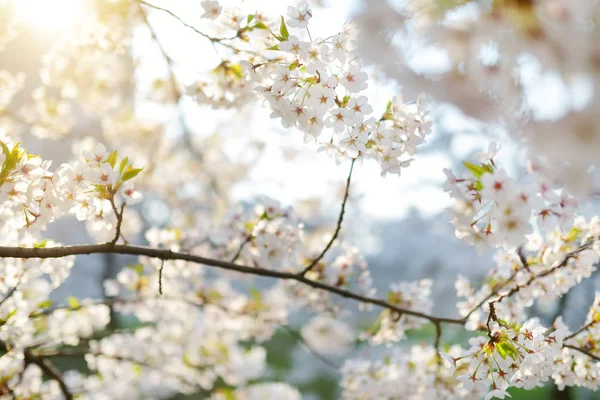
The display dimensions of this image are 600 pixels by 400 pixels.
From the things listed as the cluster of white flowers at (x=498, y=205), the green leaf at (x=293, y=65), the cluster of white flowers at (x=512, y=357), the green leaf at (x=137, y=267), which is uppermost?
the green leaf at (x=137, y=267)

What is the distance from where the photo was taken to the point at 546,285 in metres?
1.55

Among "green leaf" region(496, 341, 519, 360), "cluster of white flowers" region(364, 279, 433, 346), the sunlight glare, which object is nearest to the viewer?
"green leaf" region(496, 341, 519, 360)

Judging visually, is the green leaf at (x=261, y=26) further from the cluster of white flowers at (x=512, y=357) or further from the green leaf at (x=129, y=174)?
the cluster of white flowers at (x=512, y=357)

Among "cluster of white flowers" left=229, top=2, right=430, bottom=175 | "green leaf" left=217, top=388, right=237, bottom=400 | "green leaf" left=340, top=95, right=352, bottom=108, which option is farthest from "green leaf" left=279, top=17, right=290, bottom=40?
"green leaf" left=217, top=388, right=237, bottom=400

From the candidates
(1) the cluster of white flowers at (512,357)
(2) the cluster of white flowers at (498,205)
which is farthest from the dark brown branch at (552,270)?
(2) the cluster of white flowers at (498,205)

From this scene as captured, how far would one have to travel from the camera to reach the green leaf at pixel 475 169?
97 cm

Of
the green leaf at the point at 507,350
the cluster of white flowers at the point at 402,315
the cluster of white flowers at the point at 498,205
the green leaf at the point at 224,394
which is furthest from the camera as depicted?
the green leaf at the point at 224,394

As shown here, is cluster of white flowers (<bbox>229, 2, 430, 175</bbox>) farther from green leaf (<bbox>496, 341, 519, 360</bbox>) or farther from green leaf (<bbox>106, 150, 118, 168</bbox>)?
green leaf (<bbox>496, 341, 519, 360</bbox>)

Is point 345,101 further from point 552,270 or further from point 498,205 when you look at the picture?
point 552,270

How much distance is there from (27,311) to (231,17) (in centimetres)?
119

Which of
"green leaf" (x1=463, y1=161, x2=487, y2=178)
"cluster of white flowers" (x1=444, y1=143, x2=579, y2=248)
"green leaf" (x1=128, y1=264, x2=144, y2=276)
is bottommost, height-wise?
"cluster of white flowers" (x1=444, y1=143, x2=579, y2=248)

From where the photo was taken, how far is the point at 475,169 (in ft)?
3.20

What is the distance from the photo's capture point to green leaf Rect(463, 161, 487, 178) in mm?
971

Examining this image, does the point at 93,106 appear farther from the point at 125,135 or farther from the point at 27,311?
the point at 27,311
